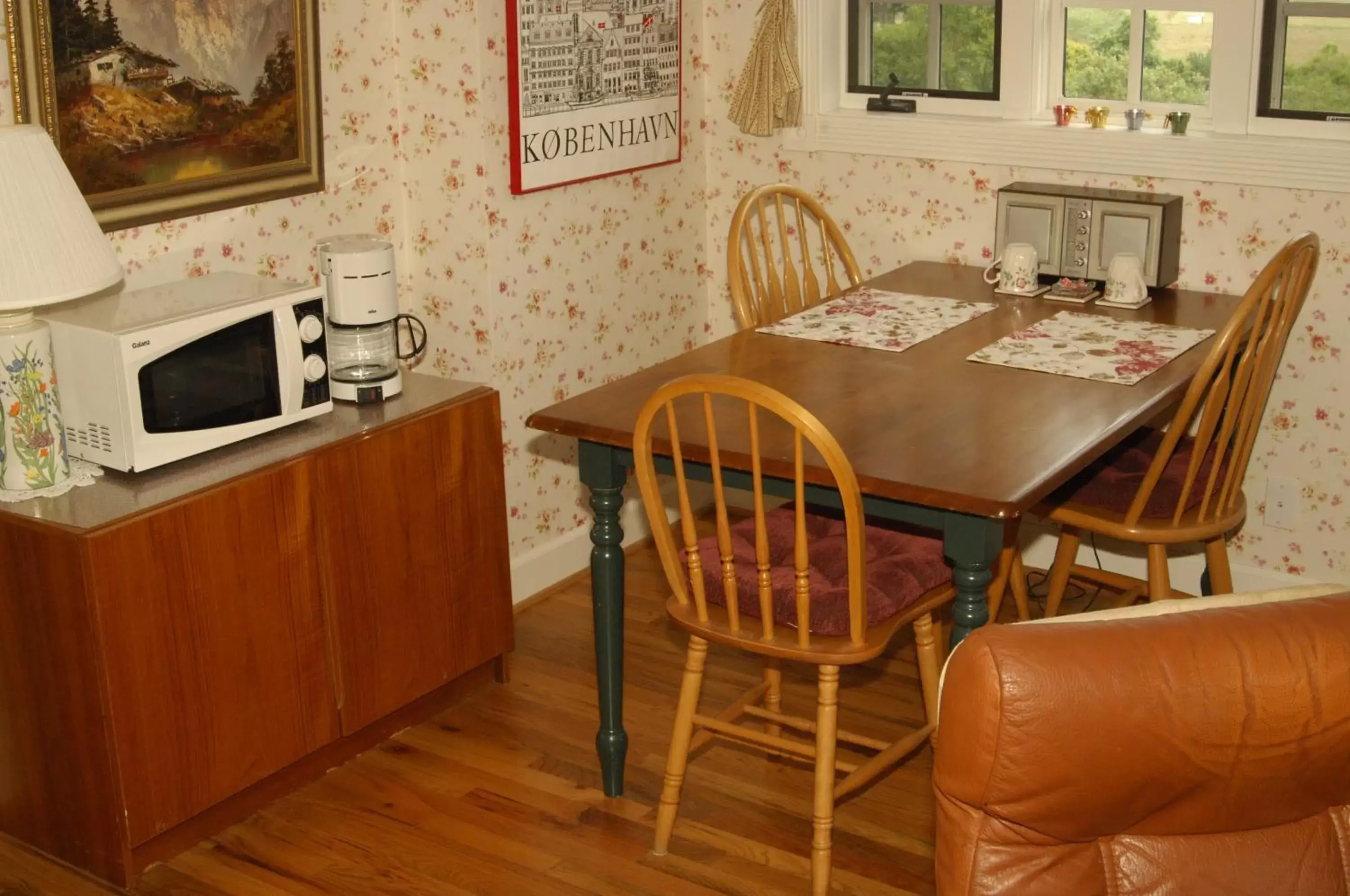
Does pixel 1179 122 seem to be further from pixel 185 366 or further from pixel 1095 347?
pixel 185 366

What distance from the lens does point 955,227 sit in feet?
12.7

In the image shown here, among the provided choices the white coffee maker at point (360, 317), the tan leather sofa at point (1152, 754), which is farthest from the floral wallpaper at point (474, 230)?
the tan leather sofa at point (1152, 754)

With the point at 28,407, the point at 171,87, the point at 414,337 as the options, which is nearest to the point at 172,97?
the point at 171,87

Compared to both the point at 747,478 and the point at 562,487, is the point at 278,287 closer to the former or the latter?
the point at 747,478

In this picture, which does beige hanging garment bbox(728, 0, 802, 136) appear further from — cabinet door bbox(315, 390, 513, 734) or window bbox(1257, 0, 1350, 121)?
cabinet door bbox(315, 390, 513, 734)

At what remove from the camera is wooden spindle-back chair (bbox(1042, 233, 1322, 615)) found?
2838 millimetres

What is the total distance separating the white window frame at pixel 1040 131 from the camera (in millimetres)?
3412

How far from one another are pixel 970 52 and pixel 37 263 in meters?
2.42

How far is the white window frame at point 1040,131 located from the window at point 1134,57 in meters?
0.04

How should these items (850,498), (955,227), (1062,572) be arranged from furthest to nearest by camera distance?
1. (955,227)
2. (1062,572)
3. (850,498)

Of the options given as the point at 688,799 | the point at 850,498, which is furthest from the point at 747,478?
the point at 688,799

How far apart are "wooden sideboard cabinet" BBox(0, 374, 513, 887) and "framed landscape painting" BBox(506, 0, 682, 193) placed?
0.72 meters

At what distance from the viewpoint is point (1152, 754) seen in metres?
1.52

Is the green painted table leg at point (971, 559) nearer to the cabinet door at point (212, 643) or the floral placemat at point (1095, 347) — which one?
the floral placemat at point (1095, 347)
